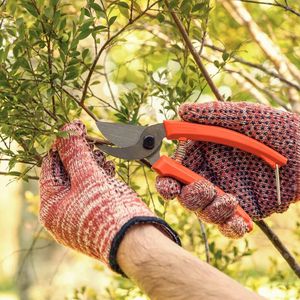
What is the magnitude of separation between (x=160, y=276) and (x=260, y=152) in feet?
1.38

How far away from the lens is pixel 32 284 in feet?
12.8

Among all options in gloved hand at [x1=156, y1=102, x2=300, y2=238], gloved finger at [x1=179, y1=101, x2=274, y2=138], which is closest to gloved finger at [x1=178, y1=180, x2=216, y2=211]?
gloved hand at [x1=156, y1=102, x2=300, y2=238]

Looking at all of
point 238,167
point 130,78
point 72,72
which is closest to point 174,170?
point 238,167

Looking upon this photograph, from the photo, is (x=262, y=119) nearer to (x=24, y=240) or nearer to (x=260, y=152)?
(x=260, y=152)

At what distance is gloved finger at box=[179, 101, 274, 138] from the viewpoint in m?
1.29

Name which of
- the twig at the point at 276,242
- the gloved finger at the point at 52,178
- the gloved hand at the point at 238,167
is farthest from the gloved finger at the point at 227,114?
the twig at the point at 276,242

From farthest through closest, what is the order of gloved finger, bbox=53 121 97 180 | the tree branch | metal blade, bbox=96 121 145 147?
the tree branch → metal blade, bbox=96 121 145 147 → gloved finger, bbox=53 121 97 180

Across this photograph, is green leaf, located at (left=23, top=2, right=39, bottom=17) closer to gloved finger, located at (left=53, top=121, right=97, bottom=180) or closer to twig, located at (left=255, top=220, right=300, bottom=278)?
gloved finger, located at (left=53, top=121, right=97, bottom=180)

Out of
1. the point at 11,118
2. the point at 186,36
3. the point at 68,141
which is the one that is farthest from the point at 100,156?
the point at 186,36

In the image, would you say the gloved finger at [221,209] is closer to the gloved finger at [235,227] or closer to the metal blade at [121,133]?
the gloved finger at [235,227]

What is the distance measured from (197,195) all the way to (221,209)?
0.05 metres

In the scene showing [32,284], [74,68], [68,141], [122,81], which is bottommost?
[32,284]

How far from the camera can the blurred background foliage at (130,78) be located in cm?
134

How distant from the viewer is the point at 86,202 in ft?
3.71
